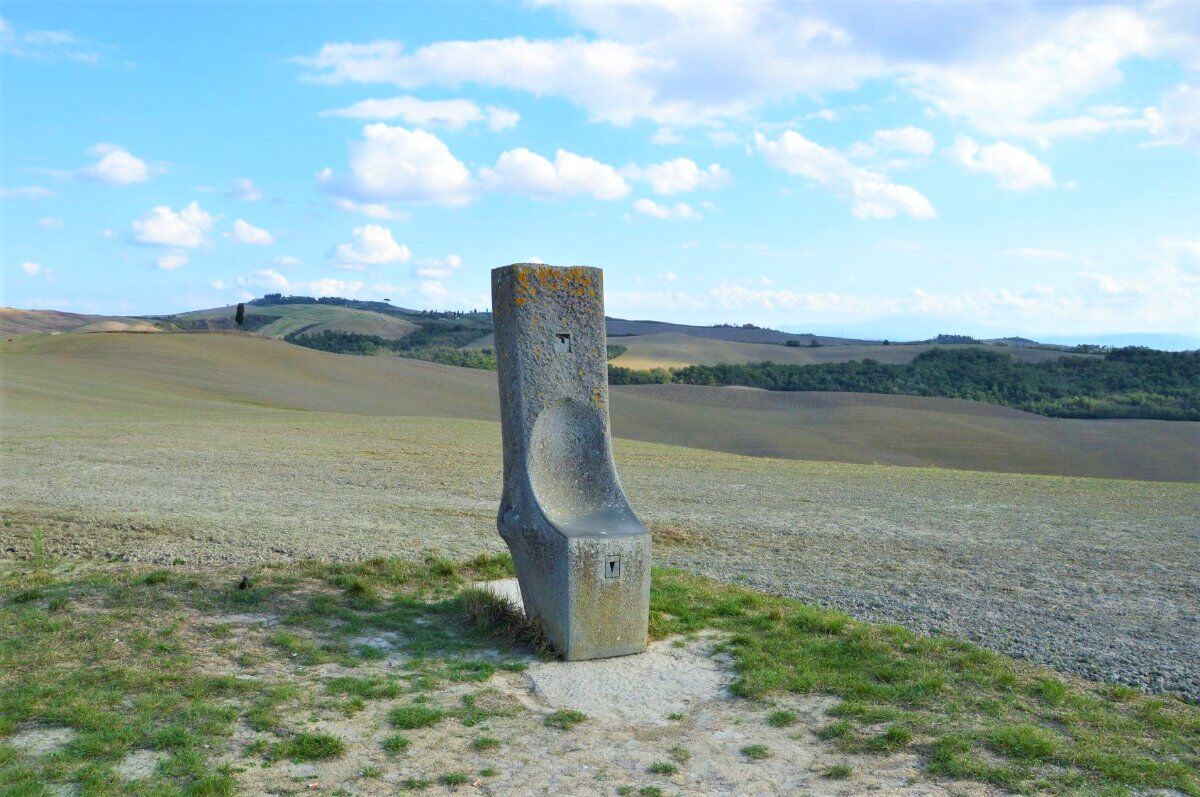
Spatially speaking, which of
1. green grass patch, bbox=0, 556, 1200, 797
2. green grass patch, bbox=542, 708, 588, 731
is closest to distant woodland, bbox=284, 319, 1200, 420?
green grass patch, bbox=0, 556, 1200, 797

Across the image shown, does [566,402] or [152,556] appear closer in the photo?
[566,402]

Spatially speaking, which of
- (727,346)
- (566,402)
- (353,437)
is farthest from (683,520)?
(727,346)

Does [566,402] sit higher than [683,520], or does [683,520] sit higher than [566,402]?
[566,402]

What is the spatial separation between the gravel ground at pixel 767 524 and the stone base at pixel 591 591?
2.80 meters

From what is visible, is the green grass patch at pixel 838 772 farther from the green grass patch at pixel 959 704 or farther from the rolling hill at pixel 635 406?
the rolling hill at pixel 635 406

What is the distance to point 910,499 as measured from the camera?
762 inches

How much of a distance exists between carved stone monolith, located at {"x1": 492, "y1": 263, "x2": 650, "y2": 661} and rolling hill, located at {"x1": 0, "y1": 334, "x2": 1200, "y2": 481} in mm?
24269

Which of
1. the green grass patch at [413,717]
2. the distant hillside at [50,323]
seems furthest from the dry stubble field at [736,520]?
the distant hillside at [50,323]

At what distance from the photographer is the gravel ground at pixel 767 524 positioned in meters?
9.96

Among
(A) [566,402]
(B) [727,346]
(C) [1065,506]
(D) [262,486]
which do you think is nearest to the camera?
(A) [566,402]

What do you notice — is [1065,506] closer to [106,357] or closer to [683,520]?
[683,520]

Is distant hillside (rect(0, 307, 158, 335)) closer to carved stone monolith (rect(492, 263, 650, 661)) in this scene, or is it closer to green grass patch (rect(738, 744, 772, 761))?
carved stone monolith (rect(492, 263, 650, 661))

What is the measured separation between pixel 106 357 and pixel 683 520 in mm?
43524

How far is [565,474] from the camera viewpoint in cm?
871
